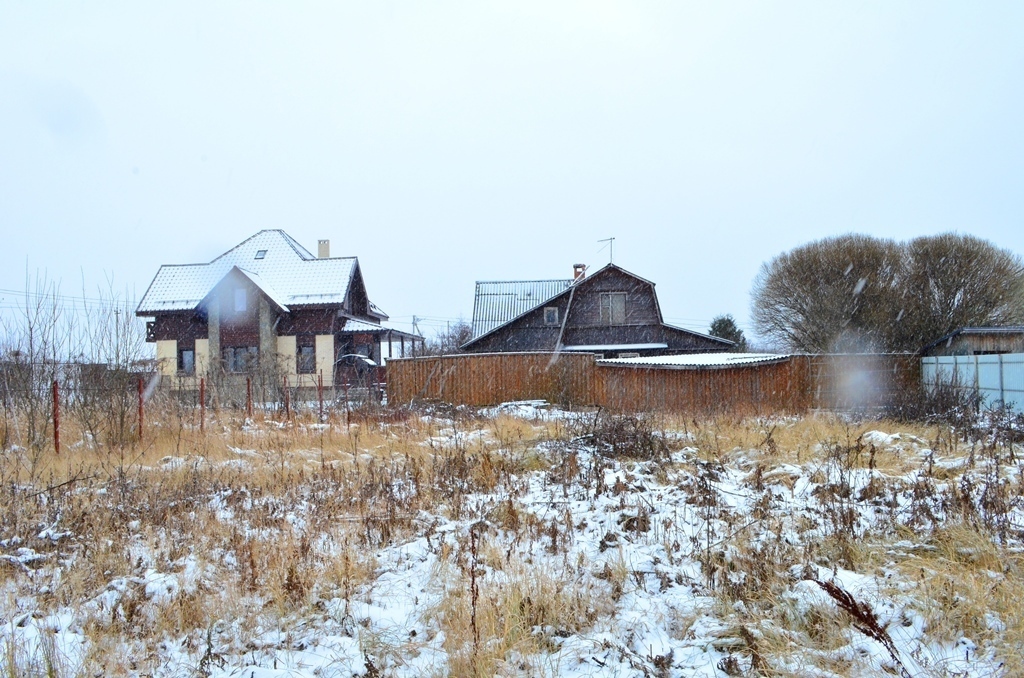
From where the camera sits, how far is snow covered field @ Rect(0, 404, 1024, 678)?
139 inches

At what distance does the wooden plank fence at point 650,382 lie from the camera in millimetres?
18641

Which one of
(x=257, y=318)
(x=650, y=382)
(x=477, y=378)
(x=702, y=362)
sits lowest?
(x=650, y=382)

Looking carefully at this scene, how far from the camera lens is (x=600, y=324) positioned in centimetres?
2808

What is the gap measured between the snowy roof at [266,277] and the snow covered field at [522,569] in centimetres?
2203

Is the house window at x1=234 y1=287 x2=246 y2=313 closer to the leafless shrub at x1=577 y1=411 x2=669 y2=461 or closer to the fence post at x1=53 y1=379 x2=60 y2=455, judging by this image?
the fence post at x1=53 y1=379 x2=60 y2=455

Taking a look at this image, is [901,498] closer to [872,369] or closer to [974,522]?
[974,522]

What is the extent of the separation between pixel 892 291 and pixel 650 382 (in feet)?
53.7

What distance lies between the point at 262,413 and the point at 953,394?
14695mm

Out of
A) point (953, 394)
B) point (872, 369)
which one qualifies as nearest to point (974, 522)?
point (953, 394)

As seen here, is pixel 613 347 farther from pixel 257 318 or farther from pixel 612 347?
pixel 257 318

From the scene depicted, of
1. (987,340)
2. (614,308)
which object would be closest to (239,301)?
(614,308)

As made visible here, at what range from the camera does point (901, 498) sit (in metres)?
6.07

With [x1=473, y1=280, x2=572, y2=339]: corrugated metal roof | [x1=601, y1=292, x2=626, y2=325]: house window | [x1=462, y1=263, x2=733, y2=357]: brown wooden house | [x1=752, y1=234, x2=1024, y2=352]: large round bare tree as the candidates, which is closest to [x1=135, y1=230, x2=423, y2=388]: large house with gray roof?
[x1=473, y1=280, x2=572, y2=339]: corrugated metal roof

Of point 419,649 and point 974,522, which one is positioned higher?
point 974,522
